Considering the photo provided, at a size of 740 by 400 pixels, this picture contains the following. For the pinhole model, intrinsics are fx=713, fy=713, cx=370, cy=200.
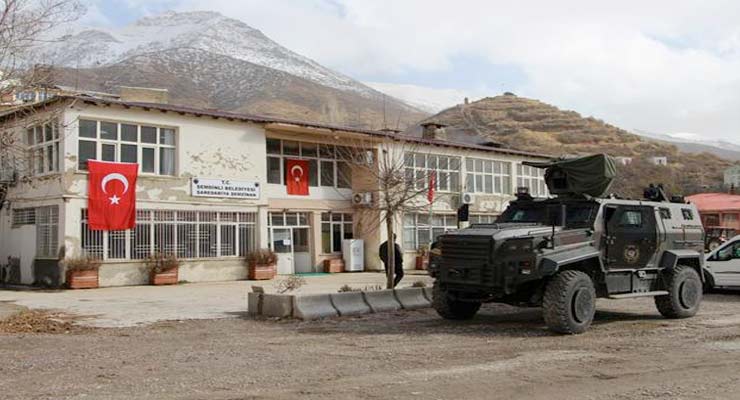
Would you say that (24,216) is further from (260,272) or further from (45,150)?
(260,272)

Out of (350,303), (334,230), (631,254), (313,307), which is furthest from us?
(334,230)

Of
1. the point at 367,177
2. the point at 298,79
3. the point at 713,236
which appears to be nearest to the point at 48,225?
the point at 367,177

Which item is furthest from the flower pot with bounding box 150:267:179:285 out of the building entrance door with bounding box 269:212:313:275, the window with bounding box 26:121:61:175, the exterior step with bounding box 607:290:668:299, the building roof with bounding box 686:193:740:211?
the building roof with bounding box 686:193:740:211

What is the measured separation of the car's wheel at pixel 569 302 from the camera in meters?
11.0

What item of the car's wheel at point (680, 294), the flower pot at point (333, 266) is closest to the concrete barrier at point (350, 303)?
the car's wheel at point (680, 294)

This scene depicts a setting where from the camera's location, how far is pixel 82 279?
22.7 m

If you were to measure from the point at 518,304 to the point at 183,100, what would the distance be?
454 feet

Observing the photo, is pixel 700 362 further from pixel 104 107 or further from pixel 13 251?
pixel 13 251

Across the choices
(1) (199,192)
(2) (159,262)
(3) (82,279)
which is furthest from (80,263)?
(1) (199,192)

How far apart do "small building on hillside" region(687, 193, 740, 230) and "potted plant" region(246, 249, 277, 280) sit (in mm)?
23330

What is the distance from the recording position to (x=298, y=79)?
181875mm

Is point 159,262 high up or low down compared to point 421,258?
up

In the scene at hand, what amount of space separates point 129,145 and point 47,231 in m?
3.99

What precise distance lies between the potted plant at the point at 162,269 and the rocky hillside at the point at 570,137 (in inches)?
2338
